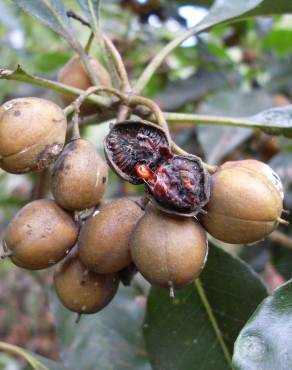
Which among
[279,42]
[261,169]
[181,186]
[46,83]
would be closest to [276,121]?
[261,169]

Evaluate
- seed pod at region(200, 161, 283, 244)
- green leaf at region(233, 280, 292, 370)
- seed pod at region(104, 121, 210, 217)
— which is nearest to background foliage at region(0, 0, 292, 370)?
green leaf at region(233, 280, 292, 370)

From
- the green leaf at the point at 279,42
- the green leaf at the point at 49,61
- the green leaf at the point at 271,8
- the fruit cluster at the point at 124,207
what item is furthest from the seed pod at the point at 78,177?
the green leaf at the point at 279,42

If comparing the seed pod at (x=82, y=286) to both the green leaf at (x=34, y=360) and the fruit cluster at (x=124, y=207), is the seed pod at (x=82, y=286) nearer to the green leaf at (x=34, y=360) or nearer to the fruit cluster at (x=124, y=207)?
the fruit cluster at (x=124, y=207)

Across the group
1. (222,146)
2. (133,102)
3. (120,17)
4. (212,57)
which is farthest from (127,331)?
(120,17)

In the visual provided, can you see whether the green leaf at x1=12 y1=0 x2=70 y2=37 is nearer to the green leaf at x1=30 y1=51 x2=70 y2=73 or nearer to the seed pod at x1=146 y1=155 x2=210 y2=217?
the seed pod at x1=146 y1=155 x2=210 y2=217

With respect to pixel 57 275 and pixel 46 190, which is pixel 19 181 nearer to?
pixel 46 190

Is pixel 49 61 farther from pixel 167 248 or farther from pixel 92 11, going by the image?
pixel 167 248
